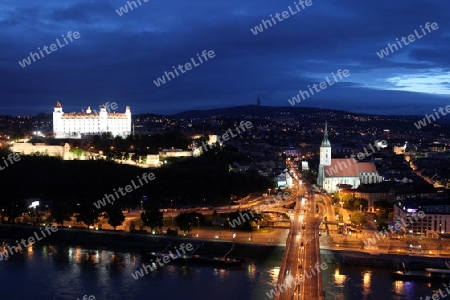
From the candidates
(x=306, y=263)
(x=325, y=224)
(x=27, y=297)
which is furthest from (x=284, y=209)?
(x=27, y=297)

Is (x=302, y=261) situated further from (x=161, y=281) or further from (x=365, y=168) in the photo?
(x=365, y=168)

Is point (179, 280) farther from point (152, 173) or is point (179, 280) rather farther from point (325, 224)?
point (152, 173)

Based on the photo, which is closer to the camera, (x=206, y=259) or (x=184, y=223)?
(x=206, y=259)

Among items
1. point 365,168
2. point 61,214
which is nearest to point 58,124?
point 61,214

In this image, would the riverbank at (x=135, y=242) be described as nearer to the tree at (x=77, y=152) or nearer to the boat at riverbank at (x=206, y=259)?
the boat at riverbank at (x=206, y=259)

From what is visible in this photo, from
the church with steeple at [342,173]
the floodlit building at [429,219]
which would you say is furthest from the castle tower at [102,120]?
the floodlit building at [429,219]

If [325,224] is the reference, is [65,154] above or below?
above

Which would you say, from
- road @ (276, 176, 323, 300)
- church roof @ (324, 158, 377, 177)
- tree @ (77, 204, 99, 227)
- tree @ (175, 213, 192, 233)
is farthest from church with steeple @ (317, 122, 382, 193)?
tree @ (77, 204, 99, 227)
